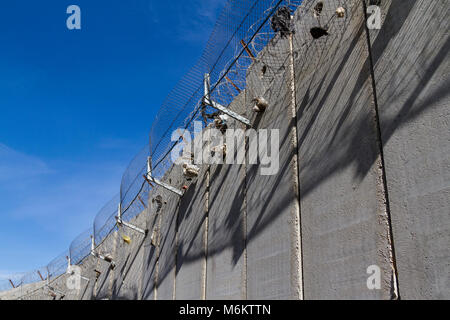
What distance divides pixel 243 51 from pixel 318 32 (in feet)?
4.96

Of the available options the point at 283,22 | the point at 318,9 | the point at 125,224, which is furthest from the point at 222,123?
the point at 125,224

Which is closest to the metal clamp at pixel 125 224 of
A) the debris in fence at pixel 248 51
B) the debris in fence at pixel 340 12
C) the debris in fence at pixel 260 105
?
the debris in fence at pixel 260 105

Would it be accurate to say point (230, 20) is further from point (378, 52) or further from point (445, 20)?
point (445, 20)

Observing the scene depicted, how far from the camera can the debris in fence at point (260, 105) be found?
570 cm

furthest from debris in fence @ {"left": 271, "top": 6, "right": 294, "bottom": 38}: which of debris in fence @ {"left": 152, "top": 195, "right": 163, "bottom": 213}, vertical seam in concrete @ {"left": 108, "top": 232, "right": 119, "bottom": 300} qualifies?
vertical seam in concrete @ {"left": 108, "top": 232, "right": 119, "bottom": 300}

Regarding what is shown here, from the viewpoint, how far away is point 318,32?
4547mm

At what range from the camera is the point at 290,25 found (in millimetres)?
5328

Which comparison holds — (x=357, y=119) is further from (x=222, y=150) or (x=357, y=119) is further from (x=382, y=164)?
(x=222, y=150)

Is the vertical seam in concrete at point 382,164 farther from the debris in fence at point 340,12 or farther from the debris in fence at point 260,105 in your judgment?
the debris in fence at point 260,105

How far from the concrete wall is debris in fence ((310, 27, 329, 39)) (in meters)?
0.11

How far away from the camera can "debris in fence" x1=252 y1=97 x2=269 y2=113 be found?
224 inches

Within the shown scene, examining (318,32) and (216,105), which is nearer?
(318,32)

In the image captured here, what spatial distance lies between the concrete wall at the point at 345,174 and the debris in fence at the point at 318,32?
4.3 inches
